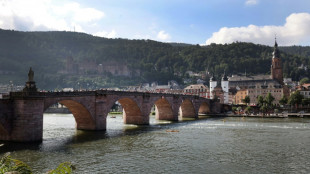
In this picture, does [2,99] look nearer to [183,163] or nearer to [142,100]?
[183,163]

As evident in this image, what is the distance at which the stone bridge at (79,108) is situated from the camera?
1507 inches

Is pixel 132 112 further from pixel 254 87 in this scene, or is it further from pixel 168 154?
pixel 254 87

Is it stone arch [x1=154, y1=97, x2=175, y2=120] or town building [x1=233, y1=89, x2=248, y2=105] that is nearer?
stone arch [x1=154, y1=97, x2=175, y2=120]

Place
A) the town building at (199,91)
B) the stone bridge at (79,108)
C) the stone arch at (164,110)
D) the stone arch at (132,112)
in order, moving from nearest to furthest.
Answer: the stone bridge at (79,108) → the stone arch at (132,112) → the stone arch at (164,110) → the town building at (199,91)

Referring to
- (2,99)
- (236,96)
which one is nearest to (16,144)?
(2,99)

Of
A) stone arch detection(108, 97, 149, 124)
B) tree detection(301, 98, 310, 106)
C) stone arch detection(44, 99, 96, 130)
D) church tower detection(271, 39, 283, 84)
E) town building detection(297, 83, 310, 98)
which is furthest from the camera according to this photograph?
church tower detection(271, 39, 283, 84)

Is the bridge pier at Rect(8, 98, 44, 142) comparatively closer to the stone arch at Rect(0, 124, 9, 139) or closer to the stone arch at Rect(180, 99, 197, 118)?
the stone arch at Rect(0, 124, 9, 139)

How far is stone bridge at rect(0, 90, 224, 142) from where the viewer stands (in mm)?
38281

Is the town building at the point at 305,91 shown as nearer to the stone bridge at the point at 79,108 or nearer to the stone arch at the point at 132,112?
the stone bridge at the point at 79,108

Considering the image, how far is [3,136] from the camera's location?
1524 inches

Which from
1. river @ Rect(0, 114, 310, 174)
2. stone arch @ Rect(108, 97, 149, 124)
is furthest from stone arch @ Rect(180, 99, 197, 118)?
river @ Rect(0, 114, 310, 174)

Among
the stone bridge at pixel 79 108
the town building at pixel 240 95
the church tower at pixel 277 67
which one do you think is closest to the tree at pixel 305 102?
the town building at pixel 240 95

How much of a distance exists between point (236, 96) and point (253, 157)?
13936 cm

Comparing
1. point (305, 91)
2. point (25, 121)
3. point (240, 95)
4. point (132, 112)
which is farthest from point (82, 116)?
point (240, 95)
